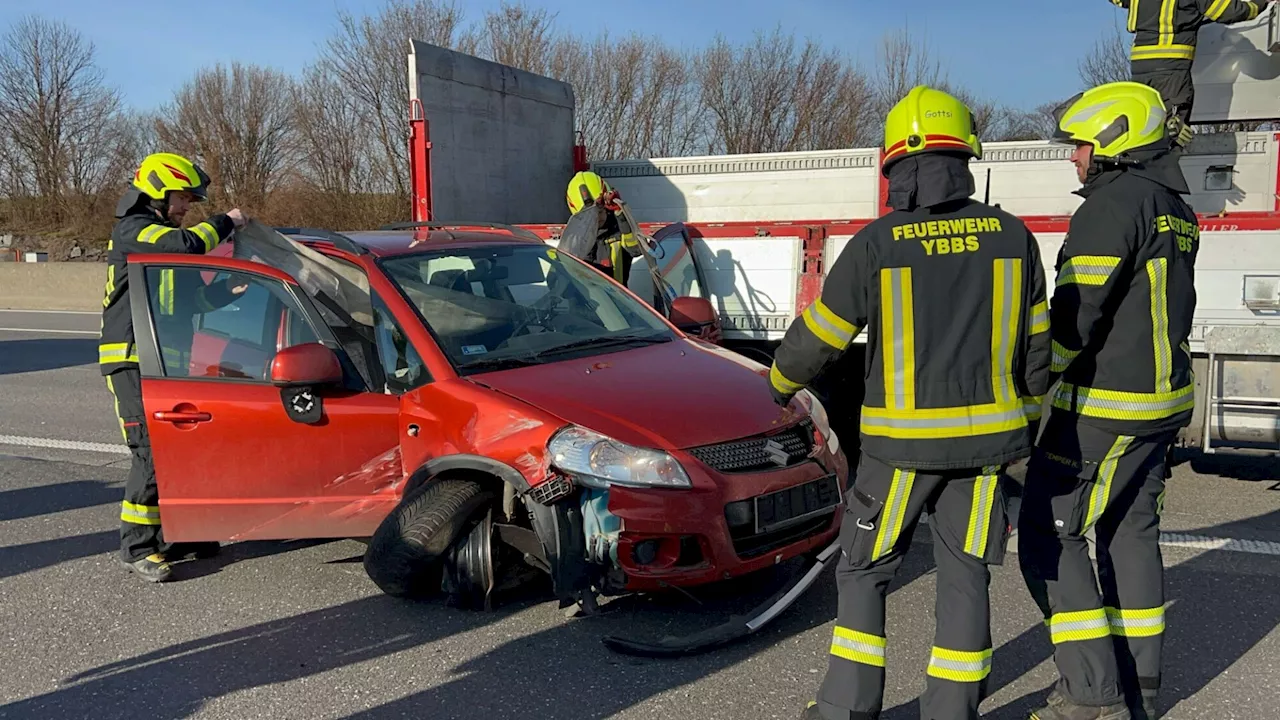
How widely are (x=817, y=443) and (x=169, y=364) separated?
291 centimetres

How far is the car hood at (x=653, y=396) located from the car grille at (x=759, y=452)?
34 mm

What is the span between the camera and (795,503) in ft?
12.6

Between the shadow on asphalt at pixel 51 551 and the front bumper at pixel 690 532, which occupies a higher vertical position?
the front bumper at pixel 690 532

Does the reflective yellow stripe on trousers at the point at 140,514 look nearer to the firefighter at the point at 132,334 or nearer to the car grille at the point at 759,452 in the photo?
the firefighter at the point at 132,334

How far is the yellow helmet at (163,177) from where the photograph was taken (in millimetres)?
4742

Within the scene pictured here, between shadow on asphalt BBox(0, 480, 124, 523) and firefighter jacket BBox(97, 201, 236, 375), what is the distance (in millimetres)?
1612

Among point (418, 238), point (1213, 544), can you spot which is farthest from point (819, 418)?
point (418, 238)

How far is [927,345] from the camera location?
2.78 metres

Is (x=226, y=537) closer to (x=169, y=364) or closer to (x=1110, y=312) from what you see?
(x=169, y=364)

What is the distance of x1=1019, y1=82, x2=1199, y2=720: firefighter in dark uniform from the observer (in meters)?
3.06

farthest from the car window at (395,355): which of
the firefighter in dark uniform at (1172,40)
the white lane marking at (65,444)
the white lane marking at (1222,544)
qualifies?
the firefighter in dark uniform at (1172,40)

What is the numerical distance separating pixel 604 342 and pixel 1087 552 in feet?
7.47

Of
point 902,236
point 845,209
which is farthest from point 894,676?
point 845,209

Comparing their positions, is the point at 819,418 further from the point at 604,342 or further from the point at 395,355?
the point at 395,355
